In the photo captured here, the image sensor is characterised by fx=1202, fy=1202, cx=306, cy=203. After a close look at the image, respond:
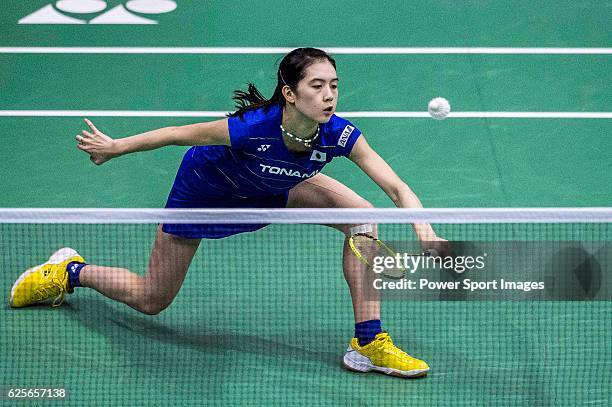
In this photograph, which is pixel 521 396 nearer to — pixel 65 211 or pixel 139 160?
pixel 65 211

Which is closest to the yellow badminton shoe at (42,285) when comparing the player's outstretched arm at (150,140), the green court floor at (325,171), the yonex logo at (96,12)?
the green court floor at (325,171)

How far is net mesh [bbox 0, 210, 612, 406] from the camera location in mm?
6949

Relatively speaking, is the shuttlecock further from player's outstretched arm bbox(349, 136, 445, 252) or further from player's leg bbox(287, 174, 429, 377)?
player's outstretched arm bbox(349, 136, 445, 252)

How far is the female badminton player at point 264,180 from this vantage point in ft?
22.4

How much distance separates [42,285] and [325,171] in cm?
296

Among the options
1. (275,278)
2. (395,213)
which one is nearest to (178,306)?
(275,278)

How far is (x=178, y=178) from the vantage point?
7.56 meters

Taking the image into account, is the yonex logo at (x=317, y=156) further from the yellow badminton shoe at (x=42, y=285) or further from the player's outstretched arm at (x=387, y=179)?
the yellow badminton shoe at (x=42, y=285)

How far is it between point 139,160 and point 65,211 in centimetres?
382

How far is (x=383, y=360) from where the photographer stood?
718cm

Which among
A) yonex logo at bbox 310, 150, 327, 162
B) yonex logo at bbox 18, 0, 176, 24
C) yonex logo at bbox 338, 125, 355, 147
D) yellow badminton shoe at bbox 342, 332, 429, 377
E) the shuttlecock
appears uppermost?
yonex logo at bbox 18, 0, 176, 24

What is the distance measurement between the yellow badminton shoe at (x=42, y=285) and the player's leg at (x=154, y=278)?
0.16 m

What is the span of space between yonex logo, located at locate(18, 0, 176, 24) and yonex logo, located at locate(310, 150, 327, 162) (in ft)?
18.3

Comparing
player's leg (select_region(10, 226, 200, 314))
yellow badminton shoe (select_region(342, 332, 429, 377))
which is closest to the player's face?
player's leg (select_region(10, 226, 200, 314))
